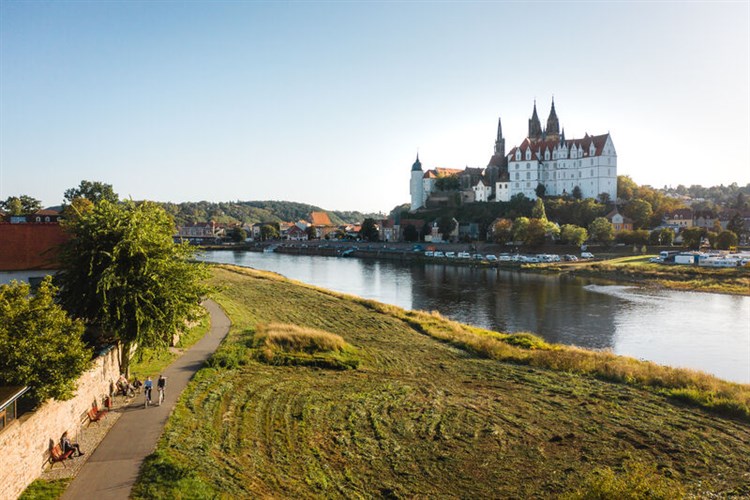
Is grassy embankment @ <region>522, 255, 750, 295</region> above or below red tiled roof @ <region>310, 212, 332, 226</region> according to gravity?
below

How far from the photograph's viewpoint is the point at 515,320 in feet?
115

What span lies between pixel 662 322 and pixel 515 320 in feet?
29.0

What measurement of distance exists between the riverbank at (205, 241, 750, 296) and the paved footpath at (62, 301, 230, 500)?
4694cm

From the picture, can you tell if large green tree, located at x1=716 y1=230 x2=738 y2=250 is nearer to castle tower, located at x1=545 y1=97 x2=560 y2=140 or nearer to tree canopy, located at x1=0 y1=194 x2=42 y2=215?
castle tower, located at x1=545 y1=97 x2=560 y2=140

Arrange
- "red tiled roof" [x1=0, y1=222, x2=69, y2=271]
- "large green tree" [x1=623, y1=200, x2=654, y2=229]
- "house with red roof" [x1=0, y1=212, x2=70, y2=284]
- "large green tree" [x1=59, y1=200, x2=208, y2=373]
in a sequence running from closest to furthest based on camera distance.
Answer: "large green tree" [x1=59, y1=200, x2=208, y2=373], "house with red roof" [x1=0, y1=212, x2=70, y2=284], "red tiled roof" [x1=0, y1=222, x2=69, y2=271], "large green tree" [x1=623, y1=200, x2=654, y2=229]

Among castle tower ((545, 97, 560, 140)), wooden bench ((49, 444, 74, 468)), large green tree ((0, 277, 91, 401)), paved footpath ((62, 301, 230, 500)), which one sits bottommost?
paved footpath ((62, 301, 230, 500))

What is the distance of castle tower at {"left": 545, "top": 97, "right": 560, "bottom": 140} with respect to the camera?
317 feet

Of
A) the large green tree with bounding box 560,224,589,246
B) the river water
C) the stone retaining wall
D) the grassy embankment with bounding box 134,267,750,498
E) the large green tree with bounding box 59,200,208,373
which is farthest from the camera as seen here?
the large green tree with bounding box 560,224,589,246

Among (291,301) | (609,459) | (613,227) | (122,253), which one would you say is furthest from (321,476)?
(613,227)

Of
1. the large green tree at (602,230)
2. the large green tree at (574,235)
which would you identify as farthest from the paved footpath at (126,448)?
the large green tree at (602,230)

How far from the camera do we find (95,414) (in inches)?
512

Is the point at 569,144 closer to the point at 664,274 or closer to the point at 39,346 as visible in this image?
the point at 664,274

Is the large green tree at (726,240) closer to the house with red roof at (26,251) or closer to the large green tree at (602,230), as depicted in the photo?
the large green tree at (602,230)

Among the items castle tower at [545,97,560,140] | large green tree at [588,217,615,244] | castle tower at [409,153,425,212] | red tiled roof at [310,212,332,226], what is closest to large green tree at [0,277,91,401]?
large green tree at [588,217,615,244]
